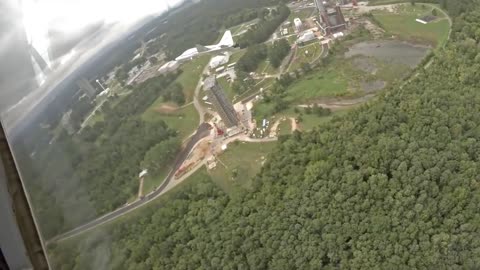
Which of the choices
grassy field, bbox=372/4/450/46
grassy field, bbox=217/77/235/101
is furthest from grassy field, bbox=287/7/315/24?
grassy field, bbox=217/77/235/101

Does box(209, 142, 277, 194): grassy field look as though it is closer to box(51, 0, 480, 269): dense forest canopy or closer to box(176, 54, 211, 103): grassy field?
box(51, 0, 480, 269): dense forest canopy

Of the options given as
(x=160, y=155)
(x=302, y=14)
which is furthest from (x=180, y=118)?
(x=302, y=14)

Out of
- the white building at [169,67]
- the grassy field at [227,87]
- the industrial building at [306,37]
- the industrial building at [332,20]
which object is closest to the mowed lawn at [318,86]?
the grassy field at [227,87]

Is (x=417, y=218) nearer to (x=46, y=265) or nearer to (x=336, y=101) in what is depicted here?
(x=336, y=101)

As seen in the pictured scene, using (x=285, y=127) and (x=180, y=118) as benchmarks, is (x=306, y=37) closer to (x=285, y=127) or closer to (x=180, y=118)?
(x=285, y=127)

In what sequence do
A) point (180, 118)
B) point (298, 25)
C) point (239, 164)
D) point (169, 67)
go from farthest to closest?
1. point (298, 25)
2. point (169, 67)
3. point (180, 118)
4. point (239, 164)

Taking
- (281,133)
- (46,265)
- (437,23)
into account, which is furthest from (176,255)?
(437,23)
